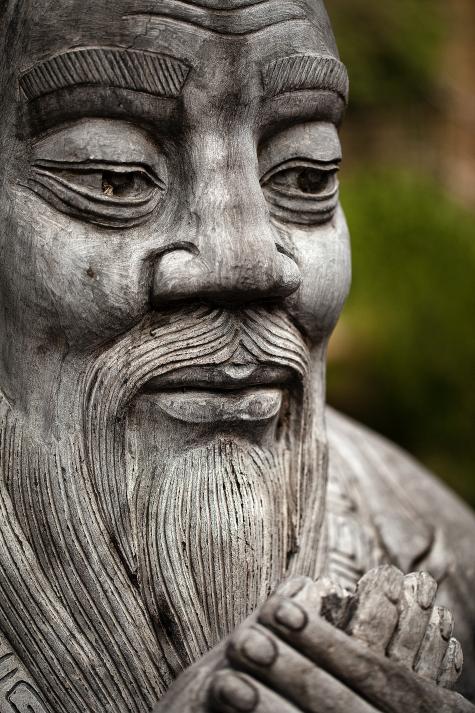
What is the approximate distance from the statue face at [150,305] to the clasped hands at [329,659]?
23cm

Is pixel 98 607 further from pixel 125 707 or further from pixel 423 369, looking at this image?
pixel 423 369

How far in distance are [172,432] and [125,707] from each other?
1.36 feet

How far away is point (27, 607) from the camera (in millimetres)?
1529

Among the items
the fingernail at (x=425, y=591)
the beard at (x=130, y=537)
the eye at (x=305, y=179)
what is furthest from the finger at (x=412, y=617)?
the eye at (x=305, y=179)

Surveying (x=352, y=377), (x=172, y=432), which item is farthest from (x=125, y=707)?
(x=352, y=377)

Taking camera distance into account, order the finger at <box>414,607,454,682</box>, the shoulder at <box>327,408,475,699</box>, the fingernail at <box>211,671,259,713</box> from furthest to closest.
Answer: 1. the shoulder at <box>327,408,475,699</box>
2. the finger at <box>414,607,454,682</box>
3. the fingernail at <box>211,671,259,713</box>

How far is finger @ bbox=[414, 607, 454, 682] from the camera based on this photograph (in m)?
1.35

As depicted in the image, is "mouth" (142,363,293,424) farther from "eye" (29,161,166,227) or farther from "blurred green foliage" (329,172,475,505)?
"blurred green foliage" (329,172,475,505)

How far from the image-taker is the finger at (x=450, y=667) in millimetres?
1373

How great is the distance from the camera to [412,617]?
1343mm

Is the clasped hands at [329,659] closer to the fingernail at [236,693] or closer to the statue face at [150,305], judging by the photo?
the fingernail at [236,693]

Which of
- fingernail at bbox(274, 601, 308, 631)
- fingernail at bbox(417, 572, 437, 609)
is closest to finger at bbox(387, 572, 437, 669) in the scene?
fingernail at bbox(417, 572, 437, 609)

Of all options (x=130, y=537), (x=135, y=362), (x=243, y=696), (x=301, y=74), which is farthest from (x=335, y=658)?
(x=301, y=74)

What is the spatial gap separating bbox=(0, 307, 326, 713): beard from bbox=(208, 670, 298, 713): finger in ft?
0.91
